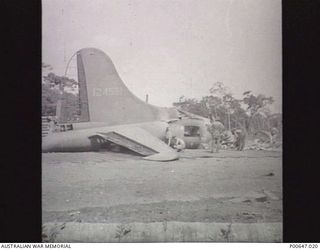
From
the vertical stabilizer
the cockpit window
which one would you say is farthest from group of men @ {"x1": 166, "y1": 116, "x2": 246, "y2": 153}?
the vertical stabilizer

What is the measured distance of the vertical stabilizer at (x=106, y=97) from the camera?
4.57m

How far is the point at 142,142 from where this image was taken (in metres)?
4.62

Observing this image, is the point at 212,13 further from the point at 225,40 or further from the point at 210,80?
the point at 210,80

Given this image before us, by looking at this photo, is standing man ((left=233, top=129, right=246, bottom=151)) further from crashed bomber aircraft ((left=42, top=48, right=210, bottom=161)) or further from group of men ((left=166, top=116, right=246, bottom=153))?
crashed bomber aircraft ((left=42, top=48, right=210, bottom=161))

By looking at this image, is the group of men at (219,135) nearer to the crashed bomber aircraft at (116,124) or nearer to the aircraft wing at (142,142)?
the crashed bomber aircraft at (116,124)

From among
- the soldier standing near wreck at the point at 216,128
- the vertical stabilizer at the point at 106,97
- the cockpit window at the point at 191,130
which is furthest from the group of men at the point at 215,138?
the vertical stabilizer at the point at 106,97

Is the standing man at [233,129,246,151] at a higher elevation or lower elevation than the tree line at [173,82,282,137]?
lower

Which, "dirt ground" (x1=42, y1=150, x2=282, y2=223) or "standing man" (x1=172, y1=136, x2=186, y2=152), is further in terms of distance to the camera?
"standing man" (x1=172, y1=136, x2=186, y2=152)

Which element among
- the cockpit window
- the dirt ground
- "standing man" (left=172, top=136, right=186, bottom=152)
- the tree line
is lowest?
the dirt ground

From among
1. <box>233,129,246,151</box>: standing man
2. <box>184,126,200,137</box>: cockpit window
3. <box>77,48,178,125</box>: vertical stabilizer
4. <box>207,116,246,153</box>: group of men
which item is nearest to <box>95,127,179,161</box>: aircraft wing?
<box>77,48,178,125</box>: vertical stabilizer

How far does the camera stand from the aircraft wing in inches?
182

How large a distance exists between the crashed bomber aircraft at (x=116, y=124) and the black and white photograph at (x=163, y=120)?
0.01 metres

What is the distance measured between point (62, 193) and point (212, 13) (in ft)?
9.12

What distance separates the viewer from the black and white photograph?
14.8 ft
